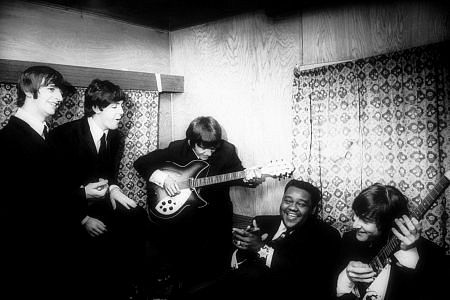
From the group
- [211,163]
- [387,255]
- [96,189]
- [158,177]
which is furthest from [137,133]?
[387,255]

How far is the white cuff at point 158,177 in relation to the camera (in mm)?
3779

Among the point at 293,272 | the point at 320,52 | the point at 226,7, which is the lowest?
the point at 293,272

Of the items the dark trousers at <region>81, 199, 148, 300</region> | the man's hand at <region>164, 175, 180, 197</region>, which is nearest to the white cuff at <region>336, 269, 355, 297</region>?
the dark trousers at <region>81, 199, 148, 300</region>

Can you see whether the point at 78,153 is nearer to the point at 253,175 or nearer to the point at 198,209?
the point at 198,209

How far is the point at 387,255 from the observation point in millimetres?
2406

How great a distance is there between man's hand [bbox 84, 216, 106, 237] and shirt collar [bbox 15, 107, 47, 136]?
930mm

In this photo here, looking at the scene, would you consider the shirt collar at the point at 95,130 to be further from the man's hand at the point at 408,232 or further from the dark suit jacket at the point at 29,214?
the man's hand at the point at 408,232

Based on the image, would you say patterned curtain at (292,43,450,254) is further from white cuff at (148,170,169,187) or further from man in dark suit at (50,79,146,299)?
man in dark suit at (50,79,146,299)

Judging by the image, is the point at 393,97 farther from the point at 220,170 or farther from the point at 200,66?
the point at 200,66

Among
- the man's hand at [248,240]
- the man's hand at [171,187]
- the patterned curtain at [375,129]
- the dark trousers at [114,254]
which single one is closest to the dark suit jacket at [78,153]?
the dark trousers at [114,254]

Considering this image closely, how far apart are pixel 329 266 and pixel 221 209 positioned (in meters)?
1.46

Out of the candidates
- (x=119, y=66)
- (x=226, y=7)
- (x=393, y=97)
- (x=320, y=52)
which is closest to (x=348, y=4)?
(x=320, y=52)

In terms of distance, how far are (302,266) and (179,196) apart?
151 centimetres

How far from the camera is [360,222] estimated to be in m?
2.75
